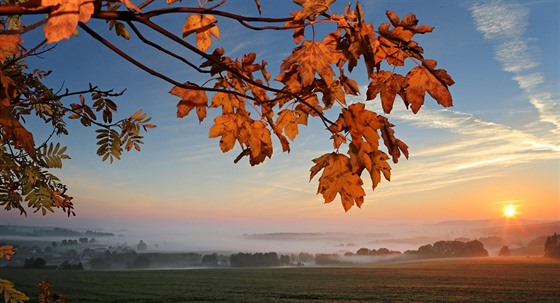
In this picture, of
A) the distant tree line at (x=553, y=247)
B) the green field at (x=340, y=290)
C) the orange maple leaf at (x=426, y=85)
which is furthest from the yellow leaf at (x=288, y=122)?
the distant tree line at (x=553, y=247)

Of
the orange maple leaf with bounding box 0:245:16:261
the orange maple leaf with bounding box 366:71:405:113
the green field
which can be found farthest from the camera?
the green field

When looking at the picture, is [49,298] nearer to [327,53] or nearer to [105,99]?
[105,99]

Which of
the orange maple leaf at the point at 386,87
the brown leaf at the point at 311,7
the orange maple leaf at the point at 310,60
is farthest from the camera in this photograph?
the orange maple leaf at the point at 386,87

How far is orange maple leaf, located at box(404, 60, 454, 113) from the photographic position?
59.7 inches

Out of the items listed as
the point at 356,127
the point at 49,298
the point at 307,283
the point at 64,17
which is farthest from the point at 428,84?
the point at 307,283

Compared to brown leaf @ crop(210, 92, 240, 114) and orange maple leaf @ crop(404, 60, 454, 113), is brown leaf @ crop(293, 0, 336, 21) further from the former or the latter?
brown leaf @ crop(210, 92, 240, 114)

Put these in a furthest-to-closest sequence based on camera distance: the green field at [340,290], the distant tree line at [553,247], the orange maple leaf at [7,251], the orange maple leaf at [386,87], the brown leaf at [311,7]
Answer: the distant tree line at [553,247] → the green field at [340,290] → the orange maple leaf at [7,251] → the orange maple leaf at [386,87] → the brown leaf at [311,7]

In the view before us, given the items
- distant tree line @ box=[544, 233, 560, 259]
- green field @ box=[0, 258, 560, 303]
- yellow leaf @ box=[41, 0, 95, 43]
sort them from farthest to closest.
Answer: distant tree line @ box=[544, 233, 560, 259] → green field @ box=[0, 258, 560, 303] → yellow leaf @ box=[41, 0, 95, 43]

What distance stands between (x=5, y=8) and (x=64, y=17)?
264 mm

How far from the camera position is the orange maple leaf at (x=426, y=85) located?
1516mm

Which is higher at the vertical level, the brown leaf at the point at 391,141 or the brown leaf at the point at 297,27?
the brown leaf at the point at 297,27

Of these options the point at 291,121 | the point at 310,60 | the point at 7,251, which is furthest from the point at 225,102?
the point at 7,251

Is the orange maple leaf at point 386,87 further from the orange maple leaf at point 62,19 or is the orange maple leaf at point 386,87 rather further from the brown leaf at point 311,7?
the orange maple leaf at point 62,19

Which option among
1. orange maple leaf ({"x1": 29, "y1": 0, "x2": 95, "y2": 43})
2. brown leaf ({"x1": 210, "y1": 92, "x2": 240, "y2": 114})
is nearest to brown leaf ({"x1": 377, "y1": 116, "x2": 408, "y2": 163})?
brown leaf ({"x1": 210, "y1": 92, "x2": 240, "y2": 114})
